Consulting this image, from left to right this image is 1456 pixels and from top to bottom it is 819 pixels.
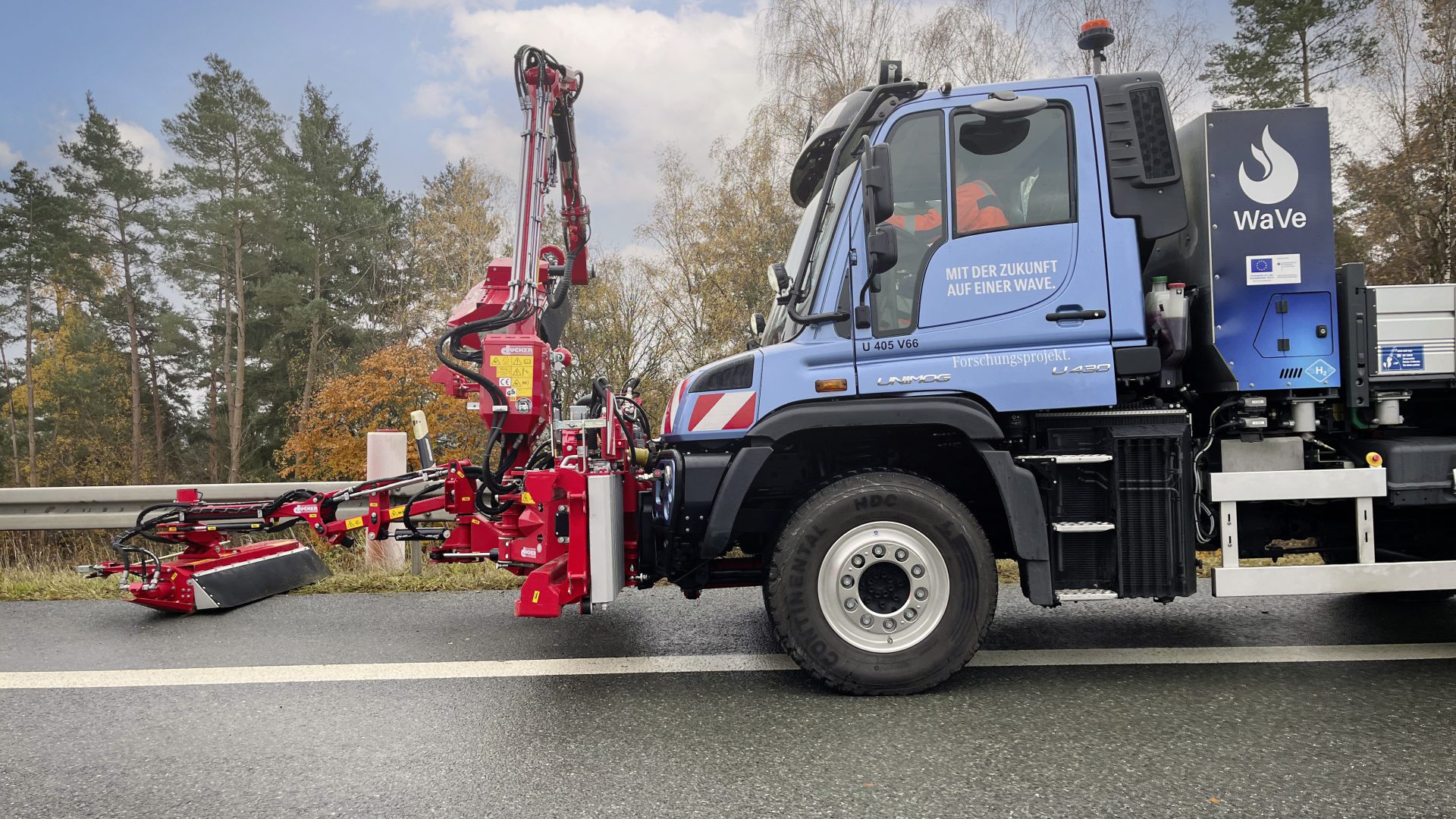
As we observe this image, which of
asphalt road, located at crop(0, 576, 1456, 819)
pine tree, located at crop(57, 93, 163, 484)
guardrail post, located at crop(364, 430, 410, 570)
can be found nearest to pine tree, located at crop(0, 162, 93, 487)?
pine tree, located at crop(57, 93, 163, 484)

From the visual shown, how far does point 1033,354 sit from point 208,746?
3.63m

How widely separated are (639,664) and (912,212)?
2.46 m

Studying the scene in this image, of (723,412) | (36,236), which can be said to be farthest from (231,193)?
(723,412)

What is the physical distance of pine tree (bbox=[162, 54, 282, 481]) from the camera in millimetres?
27641

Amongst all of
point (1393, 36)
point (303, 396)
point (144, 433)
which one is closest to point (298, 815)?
point (1393, 36)

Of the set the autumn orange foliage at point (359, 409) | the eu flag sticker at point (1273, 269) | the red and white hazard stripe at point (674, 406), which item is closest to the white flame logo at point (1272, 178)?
the eu flag sticker at point (1273, 269)

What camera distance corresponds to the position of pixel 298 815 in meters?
2.62

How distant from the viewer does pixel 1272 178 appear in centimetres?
382

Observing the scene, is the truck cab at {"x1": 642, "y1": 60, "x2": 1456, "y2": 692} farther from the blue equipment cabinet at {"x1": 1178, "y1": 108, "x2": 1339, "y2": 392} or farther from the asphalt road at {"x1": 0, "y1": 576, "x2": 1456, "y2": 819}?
the asphalt road at {"x1": 0, "y1": 576, "x2": 1456, "y2": 819}

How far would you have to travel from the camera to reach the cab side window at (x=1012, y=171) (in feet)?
12.4

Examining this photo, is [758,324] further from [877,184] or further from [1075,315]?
[1075,315]

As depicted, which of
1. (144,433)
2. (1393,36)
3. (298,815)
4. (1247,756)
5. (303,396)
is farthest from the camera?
(144,433)

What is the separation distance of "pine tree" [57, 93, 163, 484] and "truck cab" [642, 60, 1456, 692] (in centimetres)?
3244

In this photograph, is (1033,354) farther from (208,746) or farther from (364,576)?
(364,576)
